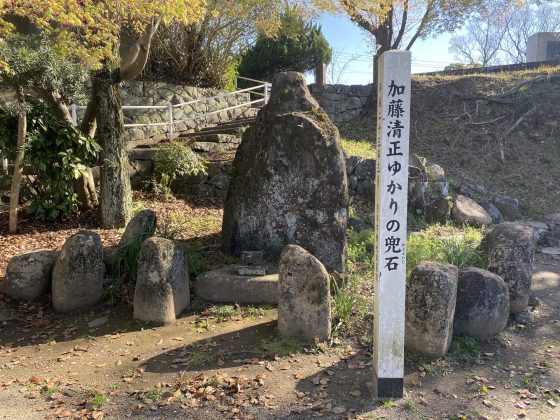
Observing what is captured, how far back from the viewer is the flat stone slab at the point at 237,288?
5414 millimetres

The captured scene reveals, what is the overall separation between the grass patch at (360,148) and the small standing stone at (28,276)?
6.88m

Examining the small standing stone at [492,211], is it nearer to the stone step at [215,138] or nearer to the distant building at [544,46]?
the stone step at [215,138]

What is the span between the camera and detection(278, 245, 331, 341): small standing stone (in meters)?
4.45

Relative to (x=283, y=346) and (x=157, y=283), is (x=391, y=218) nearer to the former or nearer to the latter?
(x=283, y=346)

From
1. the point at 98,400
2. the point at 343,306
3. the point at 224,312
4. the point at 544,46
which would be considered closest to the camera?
the point at 98,400

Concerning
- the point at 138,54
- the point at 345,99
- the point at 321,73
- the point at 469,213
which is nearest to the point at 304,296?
the point at 138,54

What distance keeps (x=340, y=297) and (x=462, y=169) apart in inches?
352

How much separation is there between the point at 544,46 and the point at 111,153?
26.2m

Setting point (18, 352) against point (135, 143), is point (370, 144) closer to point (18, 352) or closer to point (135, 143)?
point (135, 143)

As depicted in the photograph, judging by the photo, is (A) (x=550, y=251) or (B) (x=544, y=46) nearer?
(A) (x=550, y=251)

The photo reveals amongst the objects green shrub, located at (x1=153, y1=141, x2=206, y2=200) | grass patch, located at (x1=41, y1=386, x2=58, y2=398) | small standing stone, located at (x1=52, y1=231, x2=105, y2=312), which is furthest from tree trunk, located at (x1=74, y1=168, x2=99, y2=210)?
grass patch, located at (x1=41, y1=386, x2=58, y2=398)

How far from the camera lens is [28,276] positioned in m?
5.55

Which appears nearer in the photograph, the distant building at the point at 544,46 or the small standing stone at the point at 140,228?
the small standing stone at the point at 140,228

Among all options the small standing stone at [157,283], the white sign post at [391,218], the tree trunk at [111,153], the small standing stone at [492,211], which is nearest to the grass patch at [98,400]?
the small standing stone at [157,283]
